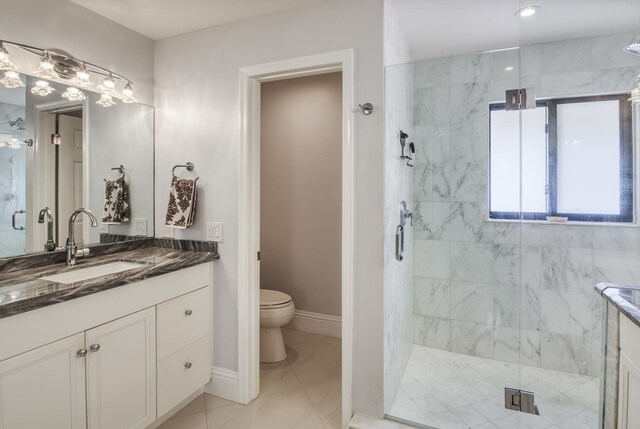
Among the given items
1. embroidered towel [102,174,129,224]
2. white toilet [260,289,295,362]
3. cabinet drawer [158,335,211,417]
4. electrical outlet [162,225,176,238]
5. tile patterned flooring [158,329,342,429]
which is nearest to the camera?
cabinet drawer [158,335,211,417]

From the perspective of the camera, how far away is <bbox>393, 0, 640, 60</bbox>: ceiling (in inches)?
74.7

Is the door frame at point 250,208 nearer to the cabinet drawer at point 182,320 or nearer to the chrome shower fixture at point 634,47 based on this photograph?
the cabinet drawer at point 182,320


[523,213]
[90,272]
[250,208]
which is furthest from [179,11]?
[523,213]

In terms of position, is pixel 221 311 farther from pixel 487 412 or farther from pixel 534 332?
pixel 534 332

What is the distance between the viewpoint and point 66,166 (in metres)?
1.93

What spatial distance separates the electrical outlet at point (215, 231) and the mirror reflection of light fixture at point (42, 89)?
1115 mm

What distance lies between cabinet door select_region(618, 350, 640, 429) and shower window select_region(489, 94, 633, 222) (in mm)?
993

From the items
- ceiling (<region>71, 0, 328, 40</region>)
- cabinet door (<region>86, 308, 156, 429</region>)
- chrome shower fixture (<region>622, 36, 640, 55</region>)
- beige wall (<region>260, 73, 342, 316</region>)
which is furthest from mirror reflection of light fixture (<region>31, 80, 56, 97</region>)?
chrome shower fixture (<region>622, 36, 640, 55</region>)

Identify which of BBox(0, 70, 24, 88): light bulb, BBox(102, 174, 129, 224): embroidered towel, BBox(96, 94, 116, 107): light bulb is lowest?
BBox(102, 174, 129, 224): embroidered towel

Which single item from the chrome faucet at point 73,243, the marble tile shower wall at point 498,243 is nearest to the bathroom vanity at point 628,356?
the marble tile shower wall at point 498,243

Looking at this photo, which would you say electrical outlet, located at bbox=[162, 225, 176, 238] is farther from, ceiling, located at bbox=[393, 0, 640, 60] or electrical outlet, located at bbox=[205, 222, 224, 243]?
ceiling, located at bbox=[393, 0, 640, 60]

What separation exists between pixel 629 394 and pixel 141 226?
8.87ft

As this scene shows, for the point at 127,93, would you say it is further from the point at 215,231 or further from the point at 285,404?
the point at 285,404

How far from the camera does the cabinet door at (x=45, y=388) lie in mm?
1182
